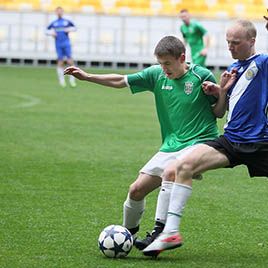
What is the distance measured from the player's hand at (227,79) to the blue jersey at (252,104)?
0.06 m

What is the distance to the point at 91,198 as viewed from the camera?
10.3 meters

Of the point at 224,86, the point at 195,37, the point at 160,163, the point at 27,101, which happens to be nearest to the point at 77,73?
the point at 160,163

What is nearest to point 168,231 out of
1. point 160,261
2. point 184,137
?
point 160,261

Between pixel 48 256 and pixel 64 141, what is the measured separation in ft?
26.0

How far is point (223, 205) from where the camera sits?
10.1m

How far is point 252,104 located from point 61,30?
24406mm

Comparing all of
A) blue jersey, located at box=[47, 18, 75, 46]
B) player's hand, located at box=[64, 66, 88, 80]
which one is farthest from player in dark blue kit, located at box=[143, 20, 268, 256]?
blue jersey, located at box=[47, 18, 75, 46]

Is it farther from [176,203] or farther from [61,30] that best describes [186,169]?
[61,30]

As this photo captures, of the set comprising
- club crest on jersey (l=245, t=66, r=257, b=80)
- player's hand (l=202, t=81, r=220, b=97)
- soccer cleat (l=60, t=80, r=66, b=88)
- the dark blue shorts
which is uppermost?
club crest on jersey (l=245, t=66, r=257, b=80)

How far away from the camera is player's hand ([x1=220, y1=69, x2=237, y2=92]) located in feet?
24.5

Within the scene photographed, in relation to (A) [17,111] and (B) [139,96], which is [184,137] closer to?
(A) [17,111]

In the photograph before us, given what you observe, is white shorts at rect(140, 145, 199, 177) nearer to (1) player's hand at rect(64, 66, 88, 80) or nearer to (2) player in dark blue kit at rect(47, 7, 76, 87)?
(1) player's hand at rect(64, 66, 88, 80)

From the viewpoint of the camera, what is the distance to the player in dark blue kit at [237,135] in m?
7.27

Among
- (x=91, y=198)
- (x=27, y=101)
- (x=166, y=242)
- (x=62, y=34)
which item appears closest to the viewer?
(x=166, y=242)
